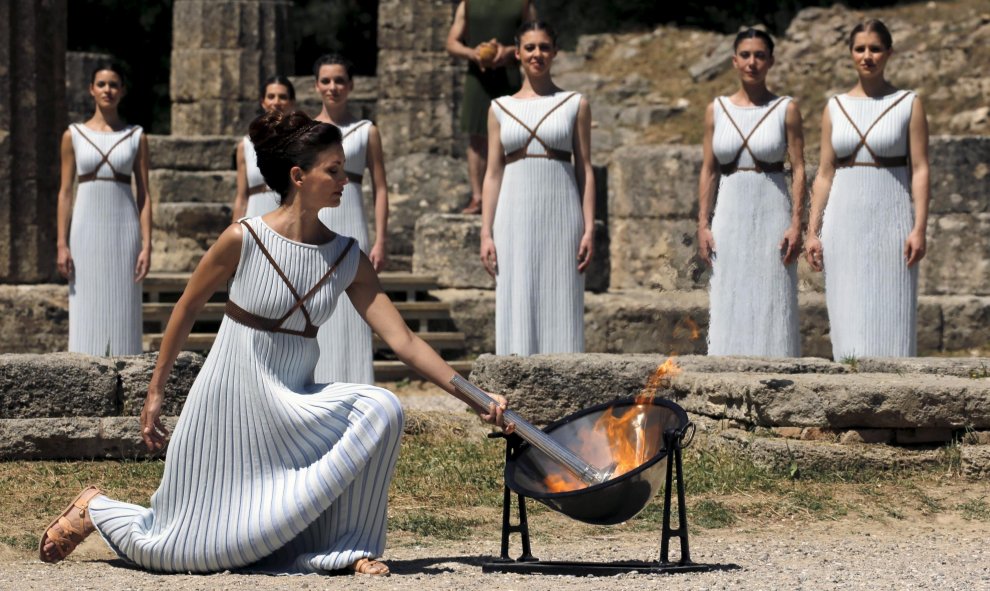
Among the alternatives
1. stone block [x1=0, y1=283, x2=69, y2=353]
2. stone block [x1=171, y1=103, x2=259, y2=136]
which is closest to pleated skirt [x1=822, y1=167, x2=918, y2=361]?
stone block [x1=0, y1=283, x2=69, y2=353]

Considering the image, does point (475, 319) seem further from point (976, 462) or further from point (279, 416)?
point (279, 416)

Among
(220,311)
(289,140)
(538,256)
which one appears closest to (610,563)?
(289,140)

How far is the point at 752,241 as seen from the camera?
9.17 m

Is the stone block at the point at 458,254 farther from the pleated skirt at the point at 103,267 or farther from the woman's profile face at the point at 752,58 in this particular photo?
the woman's profile face at the point at 752,58

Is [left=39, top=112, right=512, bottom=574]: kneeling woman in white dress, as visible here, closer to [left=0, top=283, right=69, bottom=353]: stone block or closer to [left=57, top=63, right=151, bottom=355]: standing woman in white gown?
[left=57, top=63, right=151, bottom=355]: standing woman in white gown

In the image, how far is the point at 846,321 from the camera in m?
9.18

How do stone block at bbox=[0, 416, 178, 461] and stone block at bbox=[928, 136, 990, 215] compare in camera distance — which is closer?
stone block at bbox=[0, 416, 178, 461]

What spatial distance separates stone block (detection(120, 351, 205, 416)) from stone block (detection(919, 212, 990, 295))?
6.48 meters

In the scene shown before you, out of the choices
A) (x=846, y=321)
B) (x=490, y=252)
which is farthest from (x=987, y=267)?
(x=490, y=252)

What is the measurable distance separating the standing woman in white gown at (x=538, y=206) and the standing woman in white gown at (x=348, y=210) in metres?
0.56

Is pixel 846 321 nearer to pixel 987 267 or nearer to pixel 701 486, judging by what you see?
pixel 701 486

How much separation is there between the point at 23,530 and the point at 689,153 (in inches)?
288

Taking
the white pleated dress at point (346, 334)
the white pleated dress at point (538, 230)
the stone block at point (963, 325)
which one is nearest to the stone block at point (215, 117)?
the stone block at point (963, 325)

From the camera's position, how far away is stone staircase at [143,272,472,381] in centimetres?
1159
